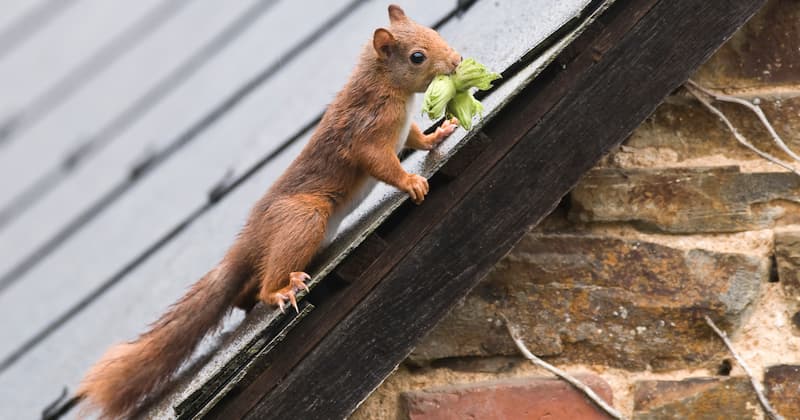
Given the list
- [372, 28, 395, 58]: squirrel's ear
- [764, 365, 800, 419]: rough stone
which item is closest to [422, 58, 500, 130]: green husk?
[372, 28, 395, 58]: squirrel's ear

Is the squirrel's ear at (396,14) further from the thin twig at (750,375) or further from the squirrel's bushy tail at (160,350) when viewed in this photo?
the thin twig at (750,375)

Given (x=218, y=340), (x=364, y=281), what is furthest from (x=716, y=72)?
(x=218, y=340)

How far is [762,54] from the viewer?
2.93 metres

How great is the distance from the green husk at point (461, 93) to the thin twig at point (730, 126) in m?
0.50

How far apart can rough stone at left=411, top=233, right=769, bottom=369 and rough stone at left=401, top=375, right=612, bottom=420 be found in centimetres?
8

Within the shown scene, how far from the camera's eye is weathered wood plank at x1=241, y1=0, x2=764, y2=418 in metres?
2.48

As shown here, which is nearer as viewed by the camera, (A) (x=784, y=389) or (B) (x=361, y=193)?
(A) (x=784, y=389)

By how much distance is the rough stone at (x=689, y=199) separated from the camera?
111 inches

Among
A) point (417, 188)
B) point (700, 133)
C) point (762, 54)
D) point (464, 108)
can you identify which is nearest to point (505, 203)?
point (417, 188)

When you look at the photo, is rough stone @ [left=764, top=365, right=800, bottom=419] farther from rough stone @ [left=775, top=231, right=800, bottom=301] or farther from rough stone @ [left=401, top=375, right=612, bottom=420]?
rough stone @ [left=401, top=375, right=612, bottom=420]

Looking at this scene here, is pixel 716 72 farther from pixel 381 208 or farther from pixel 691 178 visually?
pixel 381 208

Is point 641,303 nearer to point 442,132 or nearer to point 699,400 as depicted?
point 699,400

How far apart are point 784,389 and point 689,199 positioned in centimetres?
50

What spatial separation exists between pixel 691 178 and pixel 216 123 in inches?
75.9
